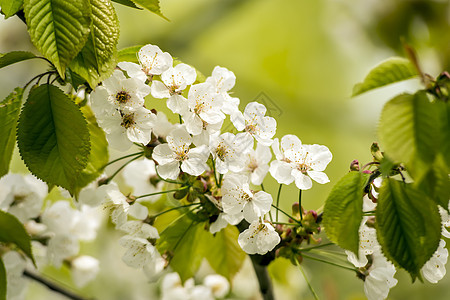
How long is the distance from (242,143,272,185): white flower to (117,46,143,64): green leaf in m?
0.22

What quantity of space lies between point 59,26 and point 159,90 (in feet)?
0.53

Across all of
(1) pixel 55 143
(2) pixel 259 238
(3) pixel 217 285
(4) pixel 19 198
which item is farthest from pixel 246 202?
(3) pixel 217 285

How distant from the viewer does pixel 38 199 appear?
0.98 meters

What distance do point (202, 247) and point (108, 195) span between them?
0.19m

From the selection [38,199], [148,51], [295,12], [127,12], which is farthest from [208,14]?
[148,51]

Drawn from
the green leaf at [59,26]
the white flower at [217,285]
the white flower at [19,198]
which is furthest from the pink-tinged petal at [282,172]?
the white flower at [217,285]

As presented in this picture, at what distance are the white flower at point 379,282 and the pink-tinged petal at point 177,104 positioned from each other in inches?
14.8

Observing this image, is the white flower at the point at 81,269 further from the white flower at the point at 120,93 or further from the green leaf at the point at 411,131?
the green leaf at the point at 411,131

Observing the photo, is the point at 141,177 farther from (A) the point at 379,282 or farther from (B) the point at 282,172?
(A) the point at 379,282

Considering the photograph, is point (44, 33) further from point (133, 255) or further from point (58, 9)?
point (133, 255)

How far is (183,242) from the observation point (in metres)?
0.83

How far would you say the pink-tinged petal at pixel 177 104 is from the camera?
69cm

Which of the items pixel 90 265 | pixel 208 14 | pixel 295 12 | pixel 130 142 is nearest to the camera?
pixel 130 142

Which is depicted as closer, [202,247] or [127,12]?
[202,247]
